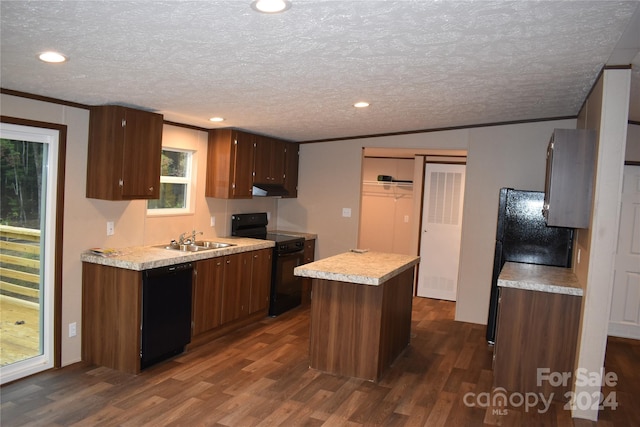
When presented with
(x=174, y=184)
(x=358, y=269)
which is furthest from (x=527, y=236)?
(x=174, y=184)

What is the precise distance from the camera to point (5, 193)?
342cm

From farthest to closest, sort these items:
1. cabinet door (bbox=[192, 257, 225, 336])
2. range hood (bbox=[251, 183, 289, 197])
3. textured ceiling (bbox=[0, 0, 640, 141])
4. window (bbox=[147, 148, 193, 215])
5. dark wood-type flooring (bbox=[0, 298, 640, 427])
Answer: range hood (bbox=[251, 183, 289, 197])
window (bbox=[147, 148, 193, 215])
cabinet door (bbox=[192, 257, 225, 336])
dark wood-type flooring (bbox=[0, 298, 640, 427])
textured ceiling (bbox=[0, 0, 640, 141])

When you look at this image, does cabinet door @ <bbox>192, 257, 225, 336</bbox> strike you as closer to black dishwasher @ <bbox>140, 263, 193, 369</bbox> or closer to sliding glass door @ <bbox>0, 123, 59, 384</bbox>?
black dishwasher @ <bbox>140, 263, 193, 369</bbox>

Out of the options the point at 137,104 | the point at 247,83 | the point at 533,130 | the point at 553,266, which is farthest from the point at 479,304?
the point at 137,104

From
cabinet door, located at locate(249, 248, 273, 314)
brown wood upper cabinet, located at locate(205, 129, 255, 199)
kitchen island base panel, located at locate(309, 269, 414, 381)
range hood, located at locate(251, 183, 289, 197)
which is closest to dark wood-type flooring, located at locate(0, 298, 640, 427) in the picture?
kitchen island base panel, located at locate(309, 269, 414, 381)

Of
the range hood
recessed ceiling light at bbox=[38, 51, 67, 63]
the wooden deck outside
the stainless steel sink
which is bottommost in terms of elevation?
the wooden deck outside

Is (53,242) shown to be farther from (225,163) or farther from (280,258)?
(280,258)

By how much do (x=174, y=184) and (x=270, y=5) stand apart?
134 inches

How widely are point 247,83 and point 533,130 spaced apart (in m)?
3.57

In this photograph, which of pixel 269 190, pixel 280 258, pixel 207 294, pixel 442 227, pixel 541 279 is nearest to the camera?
pixel 541 279

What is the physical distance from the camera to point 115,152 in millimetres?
3830

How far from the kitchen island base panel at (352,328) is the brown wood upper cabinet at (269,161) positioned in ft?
7.24

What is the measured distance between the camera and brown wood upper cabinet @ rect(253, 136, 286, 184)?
5.76 meters

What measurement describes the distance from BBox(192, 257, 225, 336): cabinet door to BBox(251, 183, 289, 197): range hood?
1.33 m
